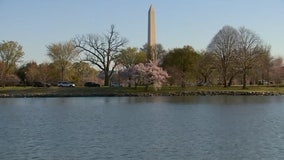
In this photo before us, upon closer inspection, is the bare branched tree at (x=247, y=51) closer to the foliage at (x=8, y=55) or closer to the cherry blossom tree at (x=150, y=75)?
the cherry blossom tree at (x=150, y=75)

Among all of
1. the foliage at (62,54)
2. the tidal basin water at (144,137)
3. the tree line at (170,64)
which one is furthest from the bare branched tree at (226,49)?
the tidal basin water at (144,137)

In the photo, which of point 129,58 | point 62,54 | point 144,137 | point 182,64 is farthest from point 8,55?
point 144,137

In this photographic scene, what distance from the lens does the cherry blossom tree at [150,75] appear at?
249 ft

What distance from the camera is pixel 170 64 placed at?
81438mm

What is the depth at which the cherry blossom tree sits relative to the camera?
75812 millimetres

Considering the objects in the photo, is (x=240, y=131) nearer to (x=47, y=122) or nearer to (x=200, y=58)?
(x=47, y=122)

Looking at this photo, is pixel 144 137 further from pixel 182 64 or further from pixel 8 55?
pixel 8 55

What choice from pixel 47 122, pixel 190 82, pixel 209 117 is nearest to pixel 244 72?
pixel 190 82

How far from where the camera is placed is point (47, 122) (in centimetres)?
3288

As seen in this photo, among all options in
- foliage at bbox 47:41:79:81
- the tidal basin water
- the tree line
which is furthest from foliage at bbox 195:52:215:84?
the tidal basin water

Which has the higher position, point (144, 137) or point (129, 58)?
point (129, 58)

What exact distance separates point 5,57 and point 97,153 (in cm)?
7569

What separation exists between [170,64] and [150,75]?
→ 6950mm

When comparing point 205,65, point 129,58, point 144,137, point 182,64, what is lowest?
point 144,137
